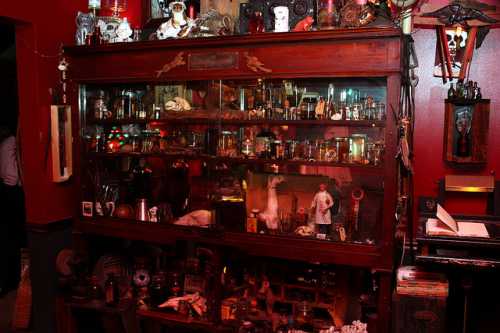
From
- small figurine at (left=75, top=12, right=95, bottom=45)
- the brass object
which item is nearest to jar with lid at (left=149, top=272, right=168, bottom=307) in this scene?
small figurine at (left=75, top=12, right=95, bottom=45)

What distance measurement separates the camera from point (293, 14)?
3.38m

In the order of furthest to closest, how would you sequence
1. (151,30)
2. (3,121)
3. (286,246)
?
1. (3,121)
2. (151,30)
3. (286,246)

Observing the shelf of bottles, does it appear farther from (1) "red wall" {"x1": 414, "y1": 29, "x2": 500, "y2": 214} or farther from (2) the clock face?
(1) "red wall" {"x1": 414, "y1": 29, "x2": 500, "y2": 214}

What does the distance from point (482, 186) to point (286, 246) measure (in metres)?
1.36

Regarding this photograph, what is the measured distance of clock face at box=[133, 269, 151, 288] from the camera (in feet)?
12.1

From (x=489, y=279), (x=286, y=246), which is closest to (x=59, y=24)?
(x=286, y=246)

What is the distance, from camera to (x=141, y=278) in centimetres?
369

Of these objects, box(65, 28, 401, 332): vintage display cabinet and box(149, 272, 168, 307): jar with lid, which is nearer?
box(65, 28, 401, 332): vintage display cabinet

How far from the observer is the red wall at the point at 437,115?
3.23 m

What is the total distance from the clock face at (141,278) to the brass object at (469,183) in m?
2.25

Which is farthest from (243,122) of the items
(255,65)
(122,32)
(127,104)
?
(122,32)

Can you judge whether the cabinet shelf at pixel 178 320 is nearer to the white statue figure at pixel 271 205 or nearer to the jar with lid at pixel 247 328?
the jar with lid at pixel 247 328

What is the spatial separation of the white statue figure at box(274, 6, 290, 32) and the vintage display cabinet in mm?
248

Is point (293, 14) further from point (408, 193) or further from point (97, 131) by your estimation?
point (97, 131)
